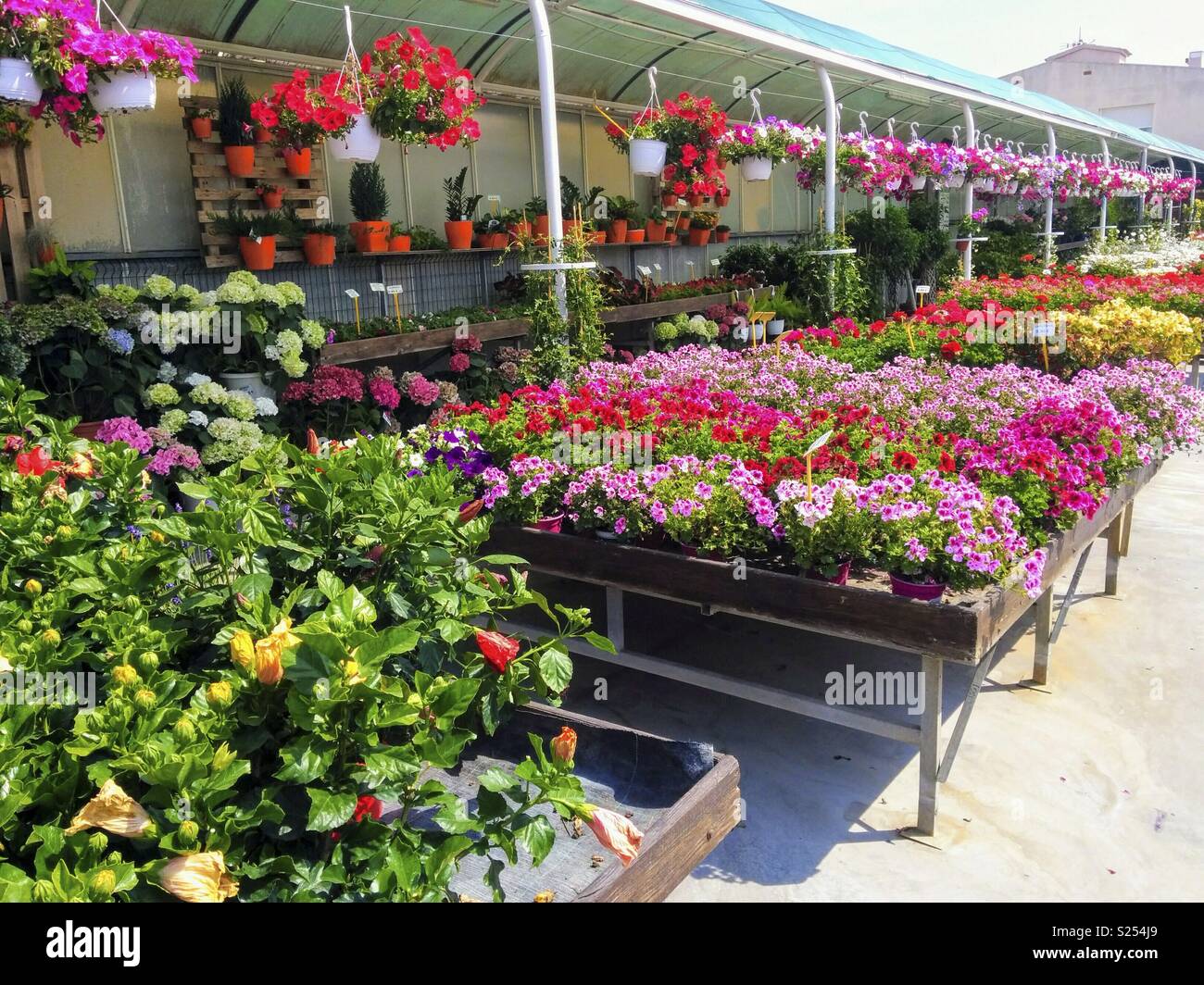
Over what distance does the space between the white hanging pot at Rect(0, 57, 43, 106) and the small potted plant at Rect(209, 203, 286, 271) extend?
197 cm

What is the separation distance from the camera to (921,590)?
2.98 meters

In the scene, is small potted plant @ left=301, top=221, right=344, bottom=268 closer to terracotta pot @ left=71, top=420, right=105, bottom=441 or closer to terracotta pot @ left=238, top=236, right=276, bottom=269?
terracotta pot @ left=238, top=236, right=276, bottom=269

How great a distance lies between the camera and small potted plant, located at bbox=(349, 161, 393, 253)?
21.5 ft

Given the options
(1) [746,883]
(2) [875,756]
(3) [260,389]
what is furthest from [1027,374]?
(3) [260,389]

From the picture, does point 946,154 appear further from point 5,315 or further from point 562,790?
point 562,790

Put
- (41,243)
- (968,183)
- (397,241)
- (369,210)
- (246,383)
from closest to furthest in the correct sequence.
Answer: (41,243)
(246,383)
(369,210)
(397,241)
(968,183)

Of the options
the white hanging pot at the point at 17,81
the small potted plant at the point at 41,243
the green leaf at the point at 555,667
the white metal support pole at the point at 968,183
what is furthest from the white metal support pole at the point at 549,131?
the white metal support pole at the point at 968,183

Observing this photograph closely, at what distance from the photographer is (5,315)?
4.47m

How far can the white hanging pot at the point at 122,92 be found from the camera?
4094mm

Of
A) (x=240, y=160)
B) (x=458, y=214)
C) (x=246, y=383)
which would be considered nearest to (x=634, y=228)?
(x=458, y=214)

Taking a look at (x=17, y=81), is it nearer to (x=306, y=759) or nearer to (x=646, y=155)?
(x=306, y=759)

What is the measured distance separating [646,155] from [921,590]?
5333 millimetres

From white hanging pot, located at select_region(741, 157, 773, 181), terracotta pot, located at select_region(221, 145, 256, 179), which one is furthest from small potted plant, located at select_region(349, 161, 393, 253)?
white hanging pot, located at select_region(741, 157, 773, 181)

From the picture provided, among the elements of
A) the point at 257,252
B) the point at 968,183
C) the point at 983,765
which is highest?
the point at 968,183
